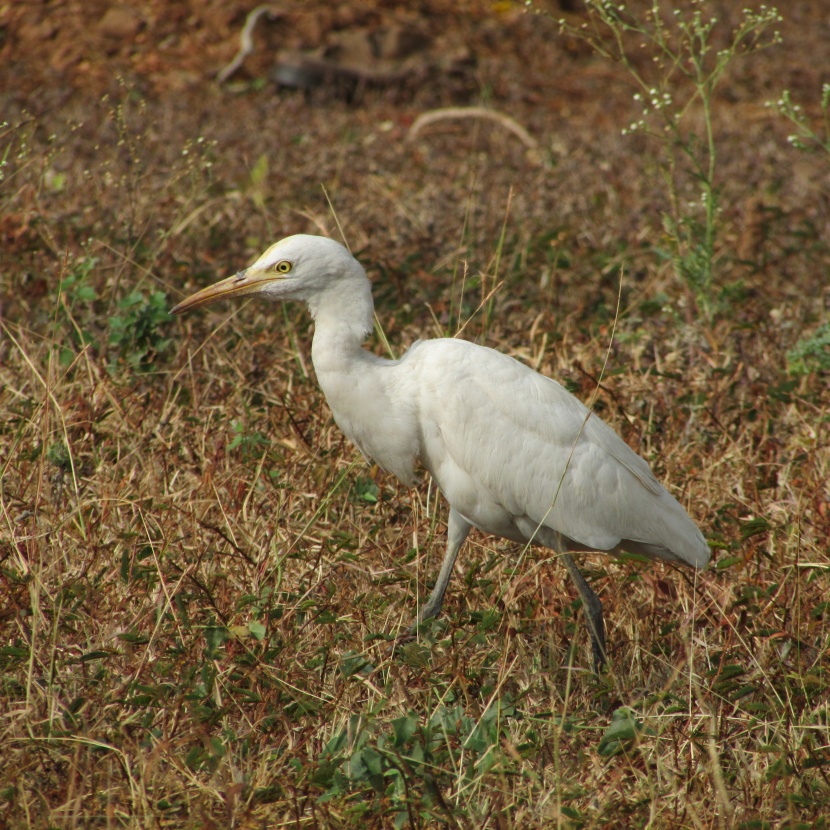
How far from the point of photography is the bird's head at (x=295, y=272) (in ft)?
10.4

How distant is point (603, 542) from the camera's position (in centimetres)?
333

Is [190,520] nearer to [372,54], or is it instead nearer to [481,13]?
[372,54]

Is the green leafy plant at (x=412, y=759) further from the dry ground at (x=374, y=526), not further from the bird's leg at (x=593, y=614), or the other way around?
the bird's leg at (x=593, y=614)

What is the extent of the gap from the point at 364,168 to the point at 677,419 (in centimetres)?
364

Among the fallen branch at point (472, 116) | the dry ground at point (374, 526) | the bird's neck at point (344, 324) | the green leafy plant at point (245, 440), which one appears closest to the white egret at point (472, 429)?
the bird's neck at point (344, 324)

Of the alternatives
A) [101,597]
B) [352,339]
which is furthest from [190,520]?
[352,339]

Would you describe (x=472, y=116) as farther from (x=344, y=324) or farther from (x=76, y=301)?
(x=344, y=324)

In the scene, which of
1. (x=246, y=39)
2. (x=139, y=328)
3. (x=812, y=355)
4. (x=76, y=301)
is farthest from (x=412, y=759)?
(x=246, y=39)

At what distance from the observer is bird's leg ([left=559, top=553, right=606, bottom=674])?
3.28 meters

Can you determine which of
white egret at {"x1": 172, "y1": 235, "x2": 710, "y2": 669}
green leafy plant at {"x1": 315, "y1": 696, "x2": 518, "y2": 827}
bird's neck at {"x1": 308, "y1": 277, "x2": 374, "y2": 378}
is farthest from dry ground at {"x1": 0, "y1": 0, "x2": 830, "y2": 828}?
bird's neck at {"x1": 308, "y1": 277, "x2": 374, "y2": 378}

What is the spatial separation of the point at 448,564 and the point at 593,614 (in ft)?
1.60

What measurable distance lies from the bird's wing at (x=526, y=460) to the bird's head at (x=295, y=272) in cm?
38

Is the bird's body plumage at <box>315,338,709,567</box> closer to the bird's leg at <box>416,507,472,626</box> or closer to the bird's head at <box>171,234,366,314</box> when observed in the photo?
the bird's leg at <box>416,507,472,626</box>

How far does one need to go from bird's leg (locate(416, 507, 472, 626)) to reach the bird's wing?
128mm
